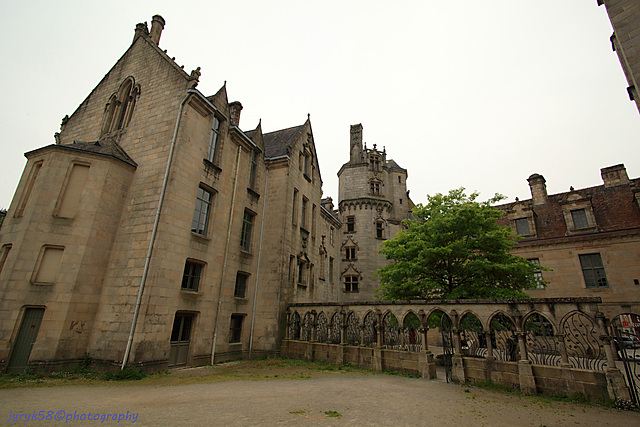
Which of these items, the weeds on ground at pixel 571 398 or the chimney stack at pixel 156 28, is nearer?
the weeds on ground at pixel 571 398

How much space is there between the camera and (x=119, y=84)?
1661cm

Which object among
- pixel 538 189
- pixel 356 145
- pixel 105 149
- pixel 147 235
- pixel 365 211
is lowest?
pixel 147 235

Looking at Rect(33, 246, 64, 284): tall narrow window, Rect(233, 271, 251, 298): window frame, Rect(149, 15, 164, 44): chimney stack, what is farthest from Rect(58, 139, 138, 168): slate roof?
Rect(233, 271, 251, 298): window frame

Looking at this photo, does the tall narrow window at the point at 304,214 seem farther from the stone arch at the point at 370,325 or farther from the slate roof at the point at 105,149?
the slate roof at the point at 105,149

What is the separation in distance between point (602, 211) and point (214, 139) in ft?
95.1

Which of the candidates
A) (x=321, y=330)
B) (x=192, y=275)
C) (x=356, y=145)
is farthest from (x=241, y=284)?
(x=356, y=145)

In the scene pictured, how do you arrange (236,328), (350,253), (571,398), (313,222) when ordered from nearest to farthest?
(571,398) < (236,328) < (313,222) < (350,253)

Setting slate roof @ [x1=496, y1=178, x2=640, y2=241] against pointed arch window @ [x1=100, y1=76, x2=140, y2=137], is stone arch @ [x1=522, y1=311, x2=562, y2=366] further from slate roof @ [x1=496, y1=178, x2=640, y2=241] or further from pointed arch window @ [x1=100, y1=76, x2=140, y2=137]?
pointed arch window @ [x1=100, y1=76, x2=140, y2=137]

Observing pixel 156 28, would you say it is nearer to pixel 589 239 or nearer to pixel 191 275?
pixel 191 275

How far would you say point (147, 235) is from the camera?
12.1 metres

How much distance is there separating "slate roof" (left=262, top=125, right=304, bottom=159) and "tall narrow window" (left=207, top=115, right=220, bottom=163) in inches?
186

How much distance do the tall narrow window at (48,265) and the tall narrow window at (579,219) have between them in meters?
32.9

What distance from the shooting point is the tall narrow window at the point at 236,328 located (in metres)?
16.1

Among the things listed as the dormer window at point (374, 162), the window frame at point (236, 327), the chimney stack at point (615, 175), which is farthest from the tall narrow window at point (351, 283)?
the chimney stack at point (615, 175)
